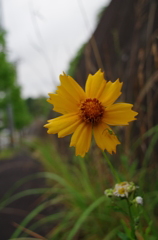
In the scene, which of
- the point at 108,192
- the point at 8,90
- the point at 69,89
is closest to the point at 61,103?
the point at 69,89

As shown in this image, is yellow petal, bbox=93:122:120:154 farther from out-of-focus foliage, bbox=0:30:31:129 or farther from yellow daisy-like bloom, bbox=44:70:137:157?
out-of-focus foliage, bbox=0:30:31:129

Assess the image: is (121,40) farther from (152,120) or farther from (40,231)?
(40,231)

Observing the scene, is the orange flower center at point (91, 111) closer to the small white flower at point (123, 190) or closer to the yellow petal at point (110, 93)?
the yellow petal at point (110, 93)

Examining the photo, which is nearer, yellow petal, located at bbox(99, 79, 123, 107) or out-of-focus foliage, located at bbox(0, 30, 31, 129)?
yellow petal, located at bbox(99, 79, 123, 107)

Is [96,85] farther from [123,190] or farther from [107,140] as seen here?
[123,190]

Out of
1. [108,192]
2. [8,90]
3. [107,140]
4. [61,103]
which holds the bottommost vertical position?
[108,192]

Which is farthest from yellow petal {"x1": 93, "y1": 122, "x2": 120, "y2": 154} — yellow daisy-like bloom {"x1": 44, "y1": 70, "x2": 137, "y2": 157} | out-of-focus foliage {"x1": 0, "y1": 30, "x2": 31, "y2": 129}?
out-of-focus foliage {"x1": 0, "y1": 30, "x2": 31, "y2": 129}

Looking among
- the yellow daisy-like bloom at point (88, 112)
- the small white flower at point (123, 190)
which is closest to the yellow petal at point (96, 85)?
the yellow daisy-like bloom at point (88, 112)
